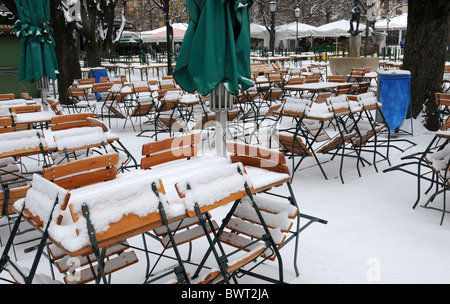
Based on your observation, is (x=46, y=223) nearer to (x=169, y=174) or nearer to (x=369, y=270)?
(x=169, y=174)

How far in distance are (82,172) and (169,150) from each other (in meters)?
0.97

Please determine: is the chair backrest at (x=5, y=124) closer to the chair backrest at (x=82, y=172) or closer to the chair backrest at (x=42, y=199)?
the chair backrest at (x=82, y=172)

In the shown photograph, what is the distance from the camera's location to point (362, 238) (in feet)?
13.7

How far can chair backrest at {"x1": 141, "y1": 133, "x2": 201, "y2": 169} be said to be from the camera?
3.73m

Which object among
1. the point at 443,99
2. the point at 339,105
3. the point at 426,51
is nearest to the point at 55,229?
the point at 339,105

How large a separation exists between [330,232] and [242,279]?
1.28m

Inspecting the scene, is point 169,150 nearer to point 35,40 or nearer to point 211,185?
point 211,185

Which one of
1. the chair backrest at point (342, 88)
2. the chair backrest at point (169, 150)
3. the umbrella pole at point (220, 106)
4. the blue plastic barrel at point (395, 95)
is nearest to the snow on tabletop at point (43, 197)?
the chair backrest at point (169, 150)

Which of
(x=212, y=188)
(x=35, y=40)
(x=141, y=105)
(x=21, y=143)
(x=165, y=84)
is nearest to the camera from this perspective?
(x=212, y=188)

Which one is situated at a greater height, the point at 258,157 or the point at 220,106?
the point at 220,106

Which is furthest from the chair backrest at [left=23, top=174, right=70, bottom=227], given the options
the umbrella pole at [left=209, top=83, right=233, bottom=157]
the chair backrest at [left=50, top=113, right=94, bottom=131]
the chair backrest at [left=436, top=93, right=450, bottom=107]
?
the chair backrest at [left=436, top=93, right=450, bottom=107]

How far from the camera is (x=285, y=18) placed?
2015 inches

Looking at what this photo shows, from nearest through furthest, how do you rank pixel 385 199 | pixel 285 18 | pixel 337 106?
pixel 385 199 → pixel 337 106 → pixel 285 18
